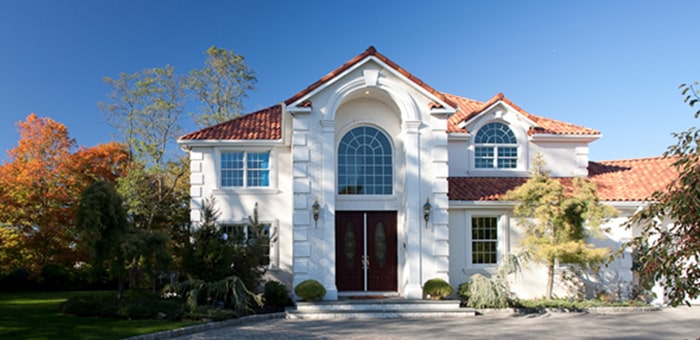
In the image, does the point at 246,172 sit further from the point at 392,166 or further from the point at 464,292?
the point at 464,292

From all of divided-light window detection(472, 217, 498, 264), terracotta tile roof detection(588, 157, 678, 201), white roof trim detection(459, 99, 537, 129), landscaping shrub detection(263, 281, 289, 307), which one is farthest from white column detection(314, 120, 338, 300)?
terracotta tile roof detection(588, 157, 678, 201)

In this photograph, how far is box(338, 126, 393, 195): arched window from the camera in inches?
756

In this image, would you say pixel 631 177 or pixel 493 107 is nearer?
pixel 631 177

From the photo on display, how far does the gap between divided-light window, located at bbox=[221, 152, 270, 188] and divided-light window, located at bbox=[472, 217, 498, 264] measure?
7497 mm

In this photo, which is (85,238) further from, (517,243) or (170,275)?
(517,243)

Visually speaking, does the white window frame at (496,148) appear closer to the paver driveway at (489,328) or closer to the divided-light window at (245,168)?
the paver driveway at (489,328)

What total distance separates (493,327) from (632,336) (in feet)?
10.6

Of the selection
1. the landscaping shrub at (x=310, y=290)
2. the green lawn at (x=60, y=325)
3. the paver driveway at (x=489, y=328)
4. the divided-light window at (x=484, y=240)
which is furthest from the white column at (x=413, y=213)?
the green lawn at (x=60, y=325)

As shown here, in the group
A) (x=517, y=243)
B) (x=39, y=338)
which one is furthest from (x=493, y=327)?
(x=39, y=338)

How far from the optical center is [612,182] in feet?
70.1

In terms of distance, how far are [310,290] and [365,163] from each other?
4731 millimetres

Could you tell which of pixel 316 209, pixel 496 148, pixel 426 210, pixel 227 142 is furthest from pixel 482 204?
pixel 227 142

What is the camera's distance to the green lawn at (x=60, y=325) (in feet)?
39.7

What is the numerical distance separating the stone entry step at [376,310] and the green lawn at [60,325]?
3.52m
